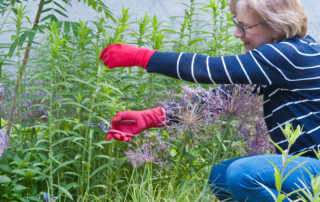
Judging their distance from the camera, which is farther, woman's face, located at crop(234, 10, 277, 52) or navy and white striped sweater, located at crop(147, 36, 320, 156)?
woman's face, located at crop(234, 10, 277, 52)

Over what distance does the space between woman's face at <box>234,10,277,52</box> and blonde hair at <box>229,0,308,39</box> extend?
0.03m

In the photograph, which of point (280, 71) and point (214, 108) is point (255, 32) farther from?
point (214, 108)

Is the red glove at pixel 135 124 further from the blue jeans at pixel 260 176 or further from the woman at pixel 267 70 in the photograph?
the blue jeans at pixel 260 176

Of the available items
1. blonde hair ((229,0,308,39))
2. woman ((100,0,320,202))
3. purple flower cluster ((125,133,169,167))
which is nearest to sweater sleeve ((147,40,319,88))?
woman ((100,0,320,202))

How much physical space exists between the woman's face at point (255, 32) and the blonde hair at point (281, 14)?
0.09ft

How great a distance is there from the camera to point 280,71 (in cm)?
228

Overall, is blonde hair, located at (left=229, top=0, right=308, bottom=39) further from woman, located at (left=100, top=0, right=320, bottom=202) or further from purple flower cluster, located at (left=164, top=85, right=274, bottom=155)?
purple flower cluster, located at (left=164, top=85, right=274, bottom=155)

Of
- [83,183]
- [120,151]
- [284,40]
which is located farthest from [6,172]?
[284,40]

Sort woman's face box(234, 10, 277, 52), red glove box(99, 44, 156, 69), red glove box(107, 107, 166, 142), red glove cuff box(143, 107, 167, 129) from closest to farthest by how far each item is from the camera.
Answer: red glove box(99, 44, 156, 69)
woman's face box(234, 10, 277, 52)
red glove box(107, 107, 166, 142)
red glove cuff box(143, 107, 167, 129)

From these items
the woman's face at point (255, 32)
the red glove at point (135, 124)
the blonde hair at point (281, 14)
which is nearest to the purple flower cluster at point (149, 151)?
the red glove at point (135, 124)

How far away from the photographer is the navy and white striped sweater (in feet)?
7.43

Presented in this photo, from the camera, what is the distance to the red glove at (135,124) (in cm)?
260

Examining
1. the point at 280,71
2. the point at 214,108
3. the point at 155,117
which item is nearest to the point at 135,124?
the point at 155,117

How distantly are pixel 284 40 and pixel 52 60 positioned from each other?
4.31 feet
